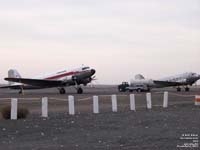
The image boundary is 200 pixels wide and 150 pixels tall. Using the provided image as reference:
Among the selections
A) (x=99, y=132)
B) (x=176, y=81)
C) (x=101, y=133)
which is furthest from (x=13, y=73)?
(x=101, y=133)

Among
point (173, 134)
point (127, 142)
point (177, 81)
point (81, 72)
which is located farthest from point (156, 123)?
point (177, 81)

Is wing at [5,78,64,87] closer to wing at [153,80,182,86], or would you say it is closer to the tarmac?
wing at [153,80,182,86]

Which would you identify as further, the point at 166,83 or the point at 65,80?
the point at 166,83

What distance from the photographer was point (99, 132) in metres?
13.3

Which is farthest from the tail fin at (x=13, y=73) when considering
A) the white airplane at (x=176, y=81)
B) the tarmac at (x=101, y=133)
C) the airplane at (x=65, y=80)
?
the tarmac at (x=101, y=133)

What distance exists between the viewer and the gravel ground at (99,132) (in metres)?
10.8

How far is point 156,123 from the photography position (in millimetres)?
15531

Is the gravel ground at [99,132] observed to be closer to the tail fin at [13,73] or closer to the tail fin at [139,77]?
the tail fin at [13,73]

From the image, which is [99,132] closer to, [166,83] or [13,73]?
[13,73]

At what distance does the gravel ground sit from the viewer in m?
10.8

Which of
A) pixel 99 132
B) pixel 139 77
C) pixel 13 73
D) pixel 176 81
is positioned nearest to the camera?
pixel 99 132

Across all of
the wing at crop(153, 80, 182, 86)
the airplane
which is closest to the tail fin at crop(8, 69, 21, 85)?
the airplane

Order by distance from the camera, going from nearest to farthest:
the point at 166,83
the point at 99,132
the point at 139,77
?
the point at 99,132 → the point at 166,83 → the point at 139,77

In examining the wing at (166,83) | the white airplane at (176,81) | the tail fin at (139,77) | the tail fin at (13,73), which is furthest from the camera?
the tail fin at (139,77)
